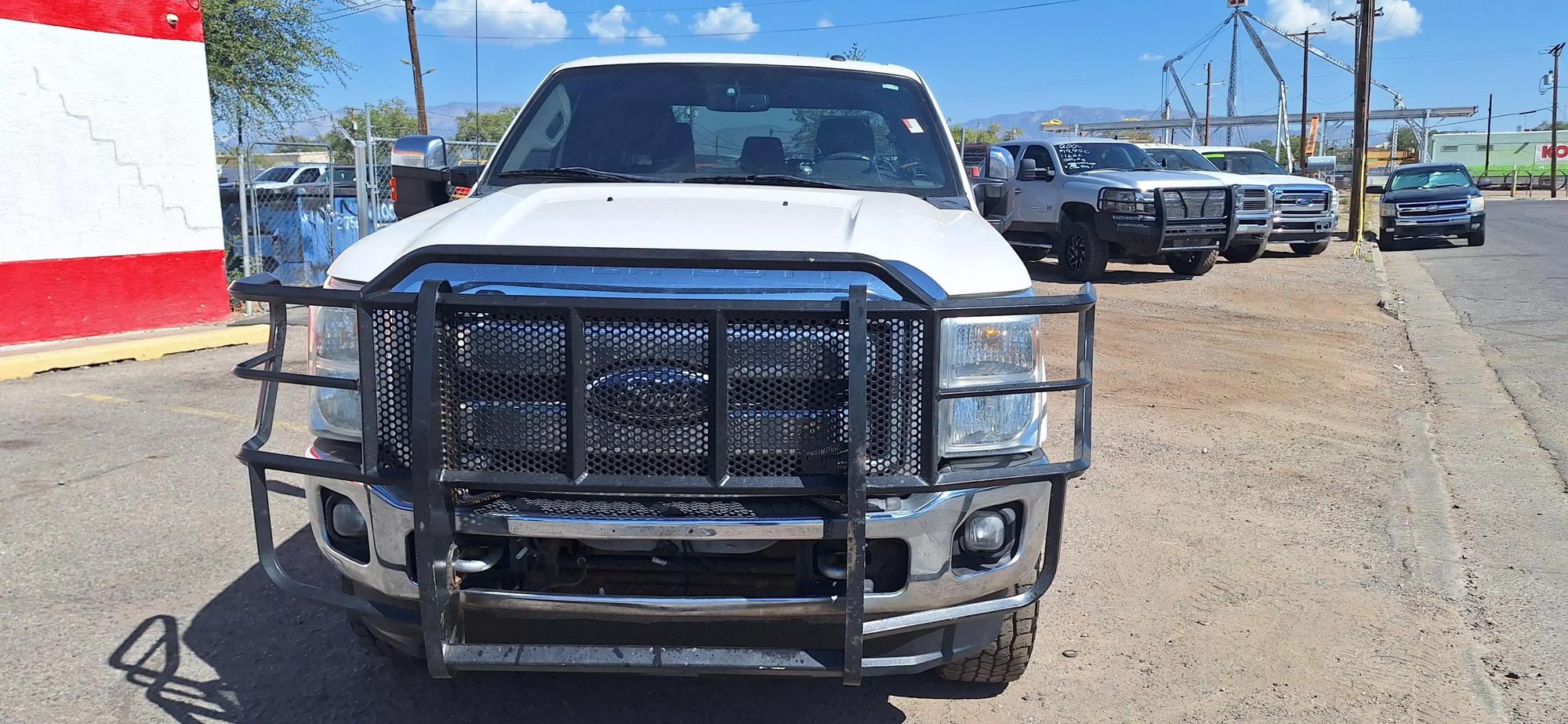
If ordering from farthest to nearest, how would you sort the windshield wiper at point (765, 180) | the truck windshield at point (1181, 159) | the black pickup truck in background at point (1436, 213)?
the black pickup truck in background at point (1436, 213)
the truck windshield at point (1181, 159)
the windshield wiper at point (765, 180)

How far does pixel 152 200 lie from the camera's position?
397 inches

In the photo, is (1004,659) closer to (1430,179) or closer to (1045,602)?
(1045,602)

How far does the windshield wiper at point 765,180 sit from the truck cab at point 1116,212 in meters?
9.48

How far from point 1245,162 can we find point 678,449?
19955mm

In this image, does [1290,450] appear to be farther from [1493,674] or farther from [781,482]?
[781,482]

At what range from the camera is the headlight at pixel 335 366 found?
273 centimetres

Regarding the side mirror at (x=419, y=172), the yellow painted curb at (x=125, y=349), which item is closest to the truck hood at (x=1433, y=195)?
the yellow painted curb at (x=125, y=349)

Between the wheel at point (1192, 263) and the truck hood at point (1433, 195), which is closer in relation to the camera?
the wheel at point (1192, 263)

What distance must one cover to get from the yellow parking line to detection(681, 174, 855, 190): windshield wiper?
355 centimetres

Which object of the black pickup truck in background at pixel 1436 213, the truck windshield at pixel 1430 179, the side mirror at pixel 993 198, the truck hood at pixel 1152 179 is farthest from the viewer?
the truck windshield at pixel 1430 179

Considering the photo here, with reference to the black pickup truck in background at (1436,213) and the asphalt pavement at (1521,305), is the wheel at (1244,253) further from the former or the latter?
the black pickup truck in background at (1436,213)

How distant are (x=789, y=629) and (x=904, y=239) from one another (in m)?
0.99

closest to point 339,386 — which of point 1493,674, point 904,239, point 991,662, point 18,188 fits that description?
point 904,239

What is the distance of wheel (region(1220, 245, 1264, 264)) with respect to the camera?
1692cm
